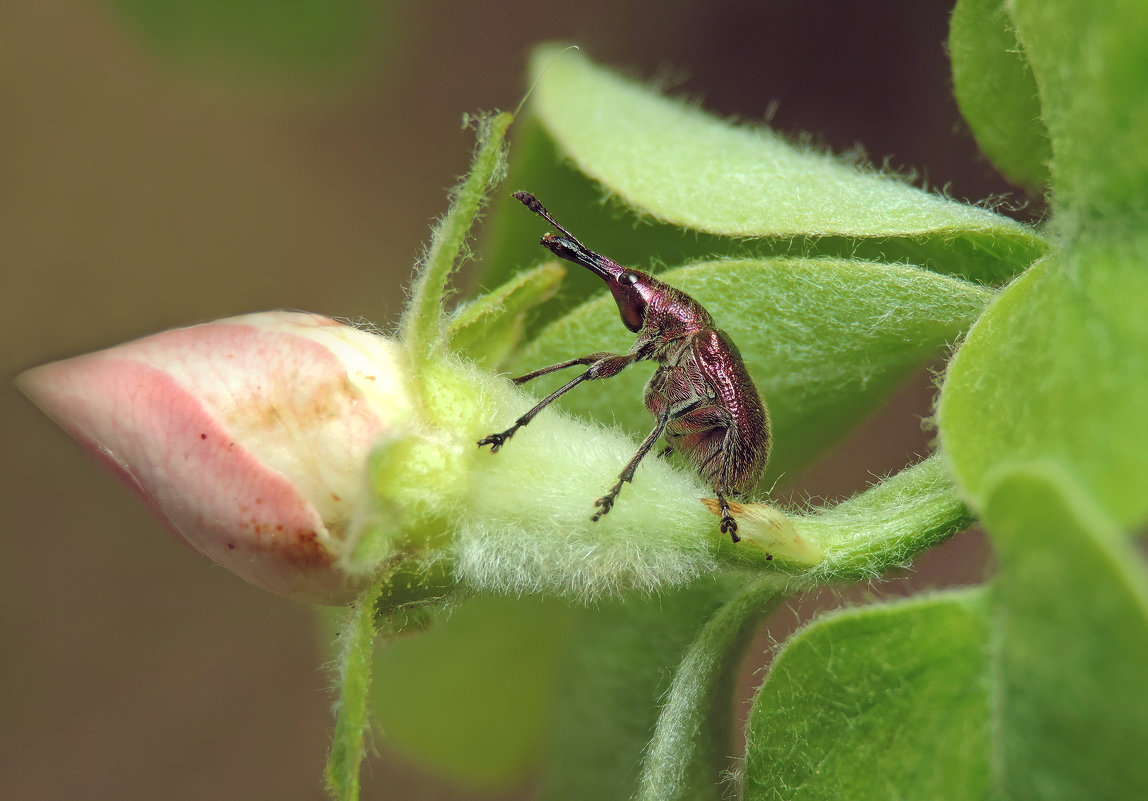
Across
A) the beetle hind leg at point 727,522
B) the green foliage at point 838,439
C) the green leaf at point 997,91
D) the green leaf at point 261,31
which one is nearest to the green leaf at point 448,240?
the green foliage at point 838,439

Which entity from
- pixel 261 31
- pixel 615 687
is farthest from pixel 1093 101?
pixel 261 31

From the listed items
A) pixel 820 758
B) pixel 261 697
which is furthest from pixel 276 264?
pixel 820 758

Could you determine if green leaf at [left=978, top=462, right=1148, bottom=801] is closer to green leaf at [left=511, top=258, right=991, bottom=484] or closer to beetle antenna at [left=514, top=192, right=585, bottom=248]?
green leaf at [left=511, top=258, right=991, bottom=484]

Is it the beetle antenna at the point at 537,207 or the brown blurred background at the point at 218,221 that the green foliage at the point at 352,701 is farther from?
the brown blurred background at the point at 218,221

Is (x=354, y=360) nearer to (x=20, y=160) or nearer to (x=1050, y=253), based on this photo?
(x=1050, y=253)

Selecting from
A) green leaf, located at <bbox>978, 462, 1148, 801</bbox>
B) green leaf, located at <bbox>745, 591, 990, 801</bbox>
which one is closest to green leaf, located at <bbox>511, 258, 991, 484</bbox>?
green leaf, located at <bbox>745, 591, 990, 801</bbox>

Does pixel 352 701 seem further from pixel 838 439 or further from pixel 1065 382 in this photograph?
pixel 838 439
